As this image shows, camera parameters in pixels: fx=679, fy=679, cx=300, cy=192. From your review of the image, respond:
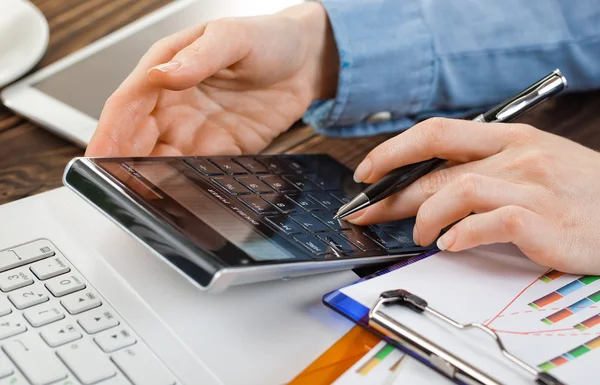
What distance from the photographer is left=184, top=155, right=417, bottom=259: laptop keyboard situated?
16.9 inches

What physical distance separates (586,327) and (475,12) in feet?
1.45

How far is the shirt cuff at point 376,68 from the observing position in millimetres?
696

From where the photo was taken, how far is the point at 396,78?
2.34ft

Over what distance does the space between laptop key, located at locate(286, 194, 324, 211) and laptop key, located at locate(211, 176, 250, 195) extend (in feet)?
0.12

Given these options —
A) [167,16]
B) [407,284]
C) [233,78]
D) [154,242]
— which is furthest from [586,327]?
[167,16]

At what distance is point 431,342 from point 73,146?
0.40 metres

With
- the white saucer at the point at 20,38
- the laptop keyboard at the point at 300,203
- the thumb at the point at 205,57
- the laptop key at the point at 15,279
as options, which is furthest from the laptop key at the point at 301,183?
the white saucer at the point at 20,38

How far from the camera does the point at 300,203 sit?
482 millimetres

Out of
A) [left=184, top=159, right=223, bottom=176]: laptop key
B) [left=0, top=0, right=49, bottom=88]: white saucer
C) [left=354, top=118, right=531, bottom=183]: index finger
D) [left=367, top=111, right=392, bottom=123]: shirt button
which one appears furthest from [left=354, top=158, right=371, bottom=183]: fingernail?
[left=0, top=0, right=49, bottom=88]: white saucer

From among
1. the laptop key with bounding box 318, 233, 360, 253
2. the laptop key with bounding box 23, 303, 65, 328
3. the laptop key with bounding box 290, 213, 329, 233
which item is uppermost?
the laptop key with bounding box 290, 213, 329, 233

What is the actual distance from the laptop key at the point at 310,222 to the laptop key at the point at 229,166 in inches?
2.7

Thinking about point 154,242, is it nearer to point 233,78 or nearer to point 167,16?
point 233,78

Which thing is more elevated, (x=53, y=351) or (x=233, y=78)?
(x=233, y=78)

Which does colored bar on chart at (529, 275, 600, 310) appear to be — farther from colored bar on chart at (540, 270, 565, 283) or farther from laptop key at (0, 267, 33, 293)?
laptop key at (0, 267, 33, 293)
